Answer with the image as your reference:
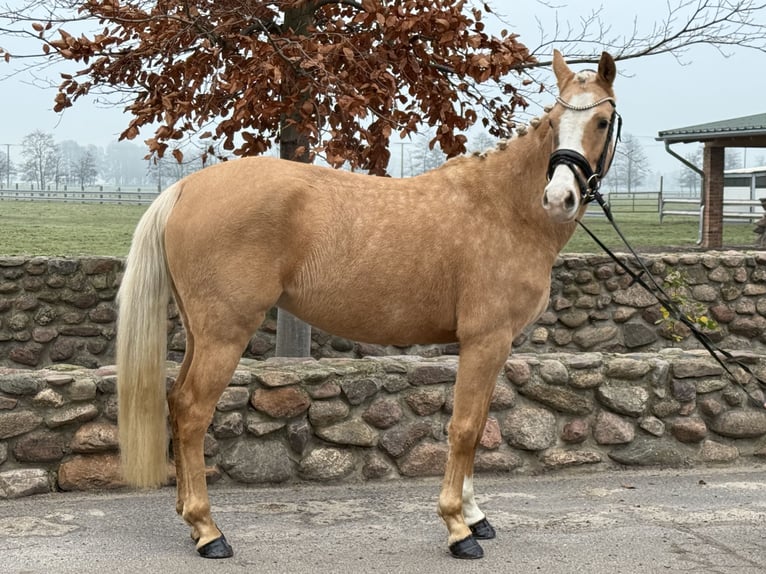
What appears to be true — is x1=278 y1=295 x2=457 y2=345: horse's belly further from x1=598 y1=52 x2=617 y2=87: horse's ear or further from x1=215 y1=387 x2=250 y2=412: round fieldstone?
x1=598 y1=52 x2=617 y2=87: horse's ear

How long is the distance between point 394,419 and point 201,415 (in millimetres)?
1560

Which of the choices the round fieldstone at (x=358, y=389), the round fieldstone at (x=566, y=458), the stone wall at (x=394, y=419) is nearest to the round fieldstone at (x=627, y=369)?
the stone wall at (x=394, y=419)

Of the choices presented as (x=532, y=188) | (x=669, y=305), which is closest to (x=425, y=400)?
(x=669, y=305)

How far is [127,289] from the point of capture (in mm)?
3898

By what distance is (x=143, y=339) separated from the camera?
3.90m

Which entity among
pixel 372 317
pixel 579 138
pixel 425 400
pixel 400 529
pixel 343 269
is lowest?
pixel 400 529

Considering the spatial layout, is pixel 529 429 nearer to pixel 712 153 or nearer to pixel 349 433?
pixel 349 433

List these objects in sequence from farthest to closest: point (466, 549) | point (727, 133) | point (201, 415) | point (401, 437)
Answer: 1. point (727, 133)
2. point (401, 437)
3. point (466, 549)
4. point (201, 415)

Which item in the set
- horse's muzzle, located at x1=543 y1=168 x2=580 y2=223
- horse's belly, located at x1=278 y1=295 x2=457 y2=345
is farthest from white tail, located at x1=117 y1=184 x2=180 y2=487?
horse's muzzle, located at x1=543 y1=168 x2=580 y2=223

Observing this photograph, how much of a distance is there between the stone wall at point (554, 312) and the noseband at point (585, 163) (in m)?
3.94

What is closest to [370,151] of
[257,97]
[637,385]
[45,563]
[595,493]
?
[257,97]

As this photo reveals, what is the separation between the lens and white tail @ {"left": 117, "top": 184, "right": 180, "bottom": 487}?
12.8 feet

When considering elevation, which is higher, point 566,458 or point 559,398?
point 559,398

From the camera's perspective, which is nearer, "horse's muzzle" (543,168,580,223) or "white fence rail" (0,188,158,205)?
"horse's muzzle" (543,168,580,223)
